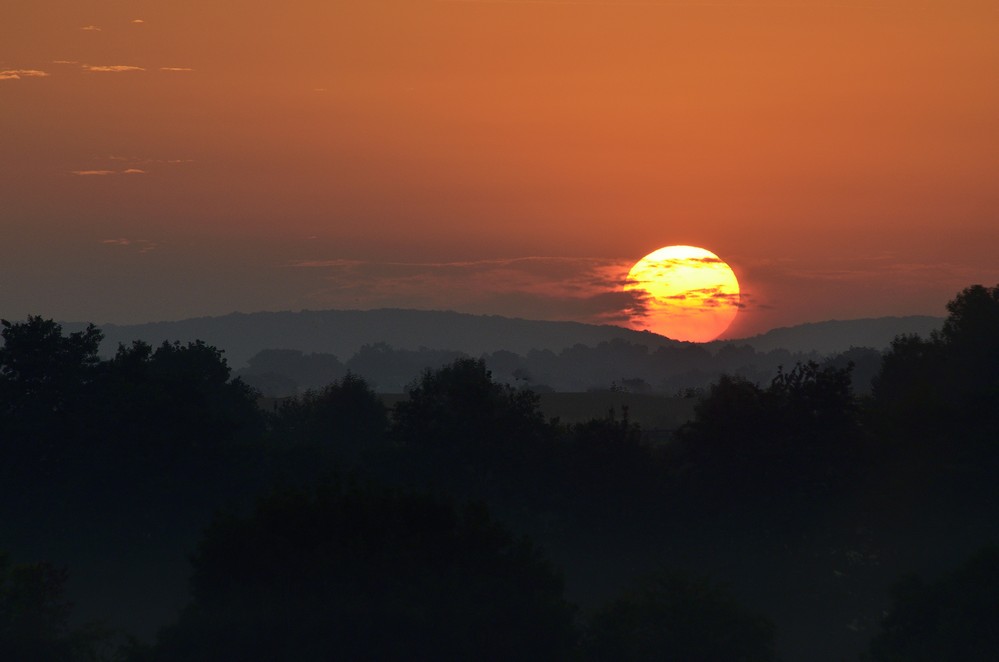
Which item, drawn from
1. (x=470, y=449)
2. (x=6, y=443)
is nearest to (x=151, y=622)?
(x=6, y=443)

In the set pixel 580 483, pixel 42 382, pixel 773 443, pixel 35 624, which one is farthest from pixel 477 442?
pixel 35 624

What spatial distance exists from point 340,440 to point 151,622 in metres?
38.7

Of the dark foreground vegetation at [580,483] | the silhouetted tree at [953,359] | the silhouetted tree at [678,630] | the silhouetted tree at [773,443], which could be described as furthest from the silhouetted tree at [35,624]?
the silhouetted tree at [953,359]

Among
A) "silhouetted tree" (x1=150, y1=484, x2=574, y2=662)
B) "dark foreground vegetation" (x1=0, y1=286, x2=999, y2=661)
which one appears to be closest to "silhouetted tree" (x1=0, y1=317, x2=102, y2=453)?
"dark foreground vegetation" (x1=0, y1=286, x2=999, y2=661)

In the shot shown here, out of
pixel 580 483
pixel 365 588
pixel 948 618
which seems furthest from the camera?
pixel 580 483

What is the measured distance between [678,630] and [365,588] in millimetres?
11586

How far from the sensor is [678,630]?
48594mm

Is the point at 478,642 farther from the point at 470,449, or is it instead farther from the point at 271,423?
the point at 271,423

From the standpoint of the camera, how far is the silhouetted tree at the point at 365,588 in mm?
42188

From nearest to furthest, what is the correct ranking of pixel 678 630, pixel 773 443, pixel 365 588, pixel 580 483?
pixel 365 588, pixel 678 630, pixel 773 443, pixel 580 483

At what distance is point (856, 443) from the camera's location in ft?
264

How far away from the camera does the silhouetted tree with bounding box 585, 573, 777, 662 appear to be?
4834 cm

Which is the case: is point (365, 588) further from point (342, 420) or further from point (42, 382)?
point (342, 420)

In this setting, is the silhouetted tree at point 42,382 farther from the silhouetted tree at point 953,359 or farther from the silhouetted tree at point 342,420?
the silhouetted tree at point 953,359
